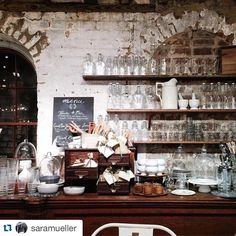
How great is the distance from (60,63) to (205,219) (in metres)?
2.07

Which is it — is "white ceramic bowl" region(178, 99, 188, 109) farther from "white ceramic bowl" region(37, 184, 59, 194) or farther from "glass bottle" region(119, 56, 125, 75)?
"white ceramic bowl" region(37, 184, 59, 194)

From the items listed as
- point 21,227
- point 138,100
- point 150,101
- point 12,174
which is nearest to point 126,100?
point 138,100

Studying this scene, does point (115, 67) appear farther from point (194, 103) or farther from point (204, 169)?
point (204, 169)

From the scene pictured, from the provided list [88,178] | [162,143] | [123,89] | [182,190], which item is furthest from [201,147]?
[88,178]

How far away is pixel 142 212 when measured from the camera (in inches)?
101

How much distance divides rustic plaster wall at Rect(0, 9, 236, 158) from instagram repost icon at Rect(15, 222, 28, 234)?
2025 millimetres

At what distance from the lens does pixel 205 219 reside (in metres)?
2.54

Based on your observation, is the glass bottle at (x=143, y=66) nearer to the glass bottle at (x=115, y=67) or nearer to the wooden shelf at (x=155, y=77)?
the wooden shelf at (x=155, y=77)

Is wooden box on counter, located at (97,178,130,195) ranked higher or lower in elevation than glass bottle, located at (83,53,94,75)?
lower

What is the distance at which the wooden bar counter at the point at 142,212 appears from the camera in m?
2.53

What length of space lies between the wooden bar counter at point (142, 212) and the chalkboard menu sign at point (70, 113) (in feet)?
3.18

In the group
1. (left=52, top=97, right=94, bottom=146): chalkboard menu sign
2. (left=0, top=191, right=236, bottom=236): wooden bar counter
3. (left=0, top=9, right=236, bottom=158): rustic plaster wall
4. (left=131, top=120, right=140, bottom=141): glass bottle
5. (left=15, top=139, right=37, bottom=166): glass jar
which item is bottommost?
(left=0, top=191, right=236, bottom=236): wooden bar counter

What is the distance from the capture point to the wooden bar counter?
2529 mm

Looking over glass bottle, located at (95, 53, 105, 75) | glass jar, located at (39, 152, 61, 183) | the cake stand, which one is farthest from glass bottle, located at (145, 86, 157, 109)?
glass jar, located at (39, 152, 61, 183)
